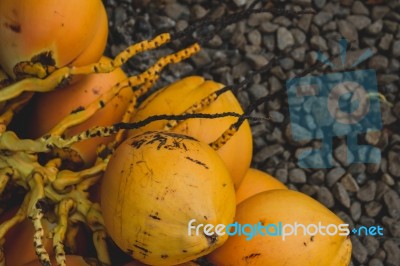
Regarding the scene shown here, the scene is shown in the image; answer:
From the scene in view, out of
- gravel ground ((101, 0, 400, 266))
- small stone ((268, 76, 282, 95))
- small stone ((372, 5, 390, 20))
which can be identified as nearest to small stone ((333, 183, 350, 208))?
gravel ground ((101, 0, 400, 266))

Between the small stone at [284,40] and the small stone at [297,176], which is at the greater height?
the small stone at [284,40]

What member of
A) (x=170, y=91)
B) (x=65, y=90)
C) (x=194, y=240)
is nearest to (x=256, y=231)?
(x=194, y=240)

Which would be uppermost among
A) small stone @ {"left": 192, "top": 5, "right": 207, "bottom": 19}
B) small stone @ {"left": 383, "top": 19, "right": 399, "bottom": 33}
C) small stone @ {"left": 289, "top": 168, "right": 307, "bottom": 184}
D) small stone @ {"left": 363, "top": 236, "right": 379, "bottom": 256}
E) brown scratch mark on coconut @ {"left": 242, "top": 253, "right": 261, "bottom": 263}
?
small stone @ {"left": 192, "top": 5, "right": 207, "bottom": 19}

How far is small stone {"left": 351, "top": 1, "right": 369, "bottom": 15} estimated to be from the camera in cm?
203

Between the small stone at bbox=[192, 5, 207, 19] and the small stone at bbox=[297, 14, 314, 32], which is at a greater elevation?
the small stone at bbox=[192, 5, 207, 19]

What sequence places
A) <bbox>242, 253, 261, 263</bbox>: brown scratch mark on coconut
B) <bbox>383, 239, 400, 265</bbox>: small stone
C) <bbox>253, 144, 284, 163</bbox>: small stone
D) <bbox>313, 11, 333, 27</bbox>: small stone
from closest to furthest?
1. <bbox>242, 253, 261, 263</bbox>: brown scratch mark on coconut
2. <bbox>383, 239, 400, 265</bbox>: small stone
3. <bbox>253, 144, 284, 163</bbox>: small stone
4. <bbox>313, 11, 333, 27</bbox>: small stone

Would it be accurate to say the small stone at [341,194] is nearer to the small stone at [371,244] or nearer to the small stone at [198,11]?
the small stone at [371,244]

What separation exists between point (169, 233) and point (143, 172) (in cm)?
12

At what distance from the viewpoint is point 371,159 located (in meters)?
1.91

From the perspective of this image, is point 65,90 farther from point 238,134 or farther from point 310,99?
point 310,99

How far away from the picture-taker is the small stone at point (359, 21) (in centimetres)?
201

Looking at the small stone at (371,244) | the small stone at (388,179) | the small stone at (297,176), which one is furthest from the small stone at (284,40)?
the small stone at (371,244)

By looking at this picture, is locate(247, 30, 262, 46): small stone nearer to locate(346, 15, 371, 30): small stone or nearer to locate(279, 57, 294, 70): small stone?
→ locate(279, 57, 294, 70): small stone

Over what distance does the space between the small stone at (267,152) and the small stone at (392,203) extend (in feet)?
1.08
